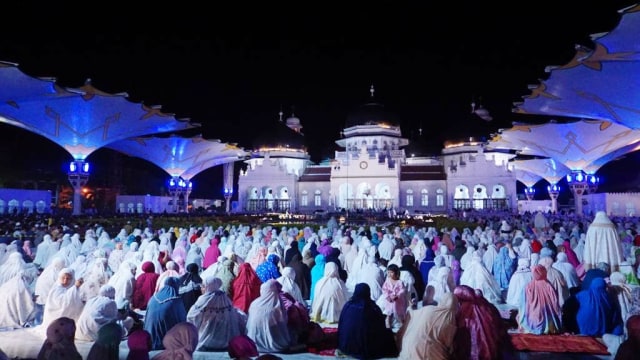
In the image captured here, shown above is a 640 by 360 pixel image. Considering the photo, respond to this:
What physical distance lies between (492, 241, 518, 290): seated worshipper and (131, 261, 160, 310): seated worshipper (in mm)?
6497

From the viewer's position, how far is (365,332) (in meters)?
4.93

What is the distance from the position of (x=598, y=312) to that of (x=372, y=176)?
107 feet

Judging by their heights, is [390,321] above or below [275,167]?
below

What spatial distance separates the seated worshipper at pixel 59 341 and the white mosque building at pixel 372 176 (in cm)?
3179

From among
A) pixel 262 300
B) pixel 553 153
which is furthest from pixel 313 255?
pixel 553 153

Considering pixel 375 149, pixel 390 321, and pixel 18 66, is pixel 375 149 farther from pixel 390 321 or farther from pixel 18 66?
pixel 390 321

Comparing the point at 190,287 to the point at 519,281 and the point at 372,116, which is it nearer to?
the point at 519,281

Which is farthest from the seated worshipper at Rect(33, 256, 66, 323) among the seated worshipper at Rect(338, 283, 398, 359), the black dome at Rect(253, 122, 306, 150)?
the black dome at Rect(253, 122, 306, 150)

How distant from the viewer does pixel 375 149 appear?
137 ft

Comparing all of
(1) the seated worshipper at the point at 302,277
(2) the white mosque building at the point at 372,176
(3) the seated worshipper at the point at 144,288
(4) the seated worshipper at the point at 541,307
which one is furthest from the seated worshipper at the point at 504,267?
(2) the white mosque building at the point at 372,176

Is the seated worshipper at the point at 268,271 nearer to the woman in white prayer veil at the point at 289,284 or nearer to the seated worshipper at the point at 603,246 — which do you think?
the woman in white prayer veil at the point at 289,284

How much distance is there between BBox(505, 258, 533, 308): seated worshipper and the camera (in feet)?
22.7

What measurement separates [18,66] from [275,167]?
2541 centimetres

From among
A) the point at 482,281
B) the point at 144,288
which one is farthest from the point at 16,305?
the point at 482,281
